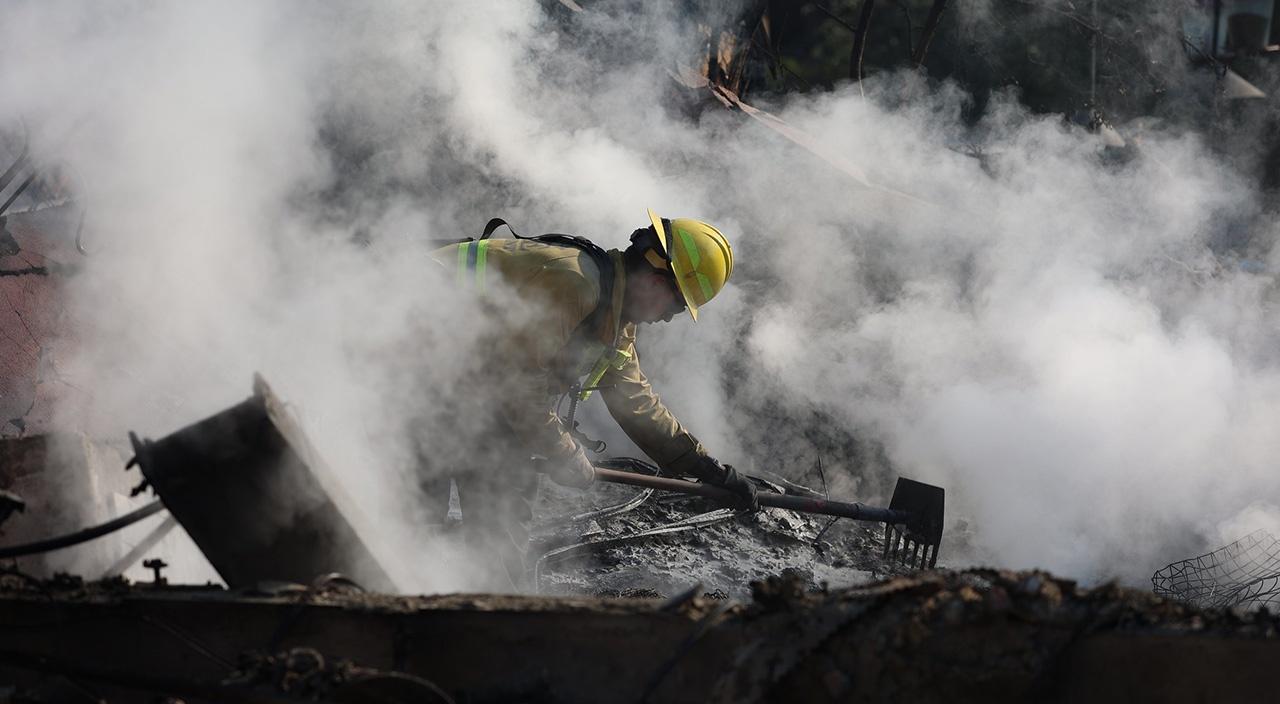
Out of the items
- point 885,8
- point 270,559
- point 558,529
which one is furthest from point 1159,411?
point 885,8

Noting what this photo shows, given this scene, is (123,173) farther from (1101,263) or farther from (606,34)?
(1101,263)

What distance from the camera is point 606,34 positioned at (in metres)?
8.10

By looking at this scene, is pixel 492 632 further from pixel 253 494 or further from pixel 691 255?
pixel 691 255

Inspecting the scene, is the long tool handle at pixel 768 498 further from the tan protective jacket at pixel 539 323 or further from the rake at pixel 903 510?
the tan protective jacket at pixel 539 323

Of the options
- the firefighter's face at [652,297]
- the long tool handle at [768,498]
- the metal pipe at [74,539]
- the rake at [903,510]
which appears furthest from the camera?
the rake at [903,510]

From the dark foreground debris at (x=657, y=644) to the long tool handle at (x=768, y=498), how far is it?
2.36 m

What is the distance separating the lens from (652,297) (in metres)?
4.52

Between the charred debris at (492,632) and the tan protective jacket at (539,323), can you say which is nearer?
the charred debris at (492,632)

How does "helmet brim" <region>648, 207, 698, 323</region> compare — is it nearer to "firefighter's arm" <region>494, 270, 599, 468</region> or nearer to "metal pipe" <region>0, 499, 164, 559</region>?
"firefighter's arm" <region>494, 270, 599, 468</region>

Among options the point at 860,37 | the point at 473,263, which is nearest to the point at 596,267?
the point at 473,263

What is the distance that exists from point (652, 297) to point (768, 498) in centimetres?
135

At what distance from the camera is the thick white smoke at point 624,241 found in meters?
5.40

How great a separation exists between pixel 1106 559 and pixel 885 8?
11217 millimetres

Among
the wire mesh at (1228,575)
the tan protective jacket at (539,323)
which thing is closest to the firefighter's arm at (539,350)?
the tan protective jacket at (539,323)
